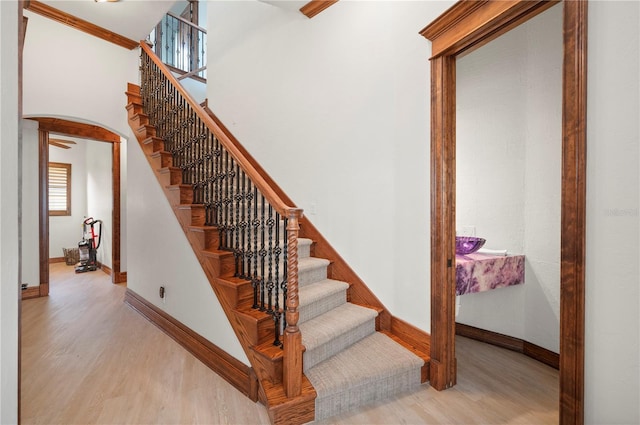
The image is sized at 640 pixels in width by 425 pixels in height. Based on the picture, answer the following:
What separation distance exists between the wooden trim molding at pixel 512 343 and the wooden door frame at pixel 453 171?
91 cm

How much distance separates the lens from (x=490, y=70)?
2.80m

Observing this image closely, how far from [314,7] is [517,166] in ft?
7.95

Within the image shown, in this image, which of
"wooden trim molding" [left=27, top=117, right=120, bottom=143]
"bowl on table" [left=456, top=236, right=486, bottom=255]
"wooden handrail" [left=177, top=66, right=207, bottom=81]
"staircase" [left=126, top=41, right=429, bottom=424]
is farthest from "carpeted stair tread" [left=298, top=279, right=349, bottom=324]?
"wooden handrail" [left=177, top=66, right=207, bottom=81]

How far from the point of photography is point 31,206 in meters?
4.22

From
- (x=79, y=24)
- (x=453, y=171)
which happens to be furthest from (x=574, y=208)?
(x=79, y=24)

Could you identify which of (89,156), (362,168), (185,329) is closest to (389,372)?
(362,168)

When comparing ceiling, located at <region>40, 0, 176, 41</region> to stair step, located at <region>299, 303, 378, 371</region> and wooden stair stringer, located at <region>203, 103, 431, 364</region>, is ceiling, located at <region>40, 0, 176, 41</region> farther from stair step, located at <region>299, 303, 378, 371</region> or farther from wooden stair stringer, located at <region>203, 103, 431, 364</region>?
stair step, located at <region>299, 303, 378, 371</region>

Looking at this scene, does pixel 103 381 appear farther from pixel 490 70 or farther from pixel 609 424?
pixel 490 70

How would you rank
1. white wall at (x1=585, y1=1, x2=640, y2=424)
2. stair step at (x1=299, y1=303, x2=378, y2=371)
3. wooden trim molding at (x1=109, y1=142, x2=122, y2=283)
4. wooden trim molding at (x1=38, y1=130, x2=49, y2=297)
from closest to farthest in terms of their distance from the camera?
white wall at (x1=585, y1=1, x2=640, y2=424) → stair step at (x1=299, y1=303, x2=378, y2=371) → wooden trim molding at (x1=38, y1=130, x2=49, y2=297) → wooden trim molding at (x1=109, y1=142, x2=122, y2=283)

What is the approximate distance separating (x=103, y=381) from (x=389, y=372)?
77.5 inches

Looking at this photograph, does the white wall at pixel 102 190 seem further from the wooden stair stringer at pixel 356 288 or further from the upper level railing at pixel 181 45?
the wooden stair stringer at pixel 356 288

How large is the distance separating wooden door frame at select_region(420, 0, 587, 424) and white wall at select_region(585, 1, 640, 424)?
0.03m

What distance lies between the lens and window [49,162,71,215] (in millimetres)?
6613

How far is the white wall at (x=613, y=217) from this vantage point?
1.10 metres
